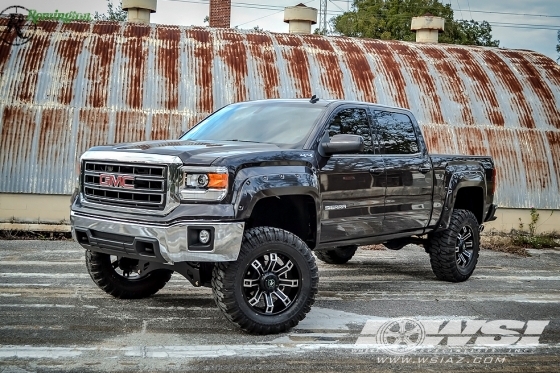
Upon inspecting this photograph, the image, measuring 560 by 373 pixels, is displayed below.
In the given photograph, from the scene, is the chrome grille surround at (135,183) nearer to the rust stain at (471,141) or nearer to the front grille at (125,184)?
the front grille at (125,184)

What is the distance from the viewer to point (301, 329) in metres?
7.02

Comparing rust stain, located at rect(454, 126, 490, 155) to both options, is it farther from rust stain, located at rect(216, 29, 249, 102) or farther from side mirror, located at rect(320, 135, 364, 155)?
side mirror, located at rect(320, 135, 364, 155)

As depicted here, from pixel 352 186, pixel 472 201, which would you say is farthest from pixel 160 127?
pixel 352 186

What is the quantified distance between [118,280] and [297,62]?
11599mm

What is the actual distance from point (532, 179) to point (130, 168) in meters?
13.3

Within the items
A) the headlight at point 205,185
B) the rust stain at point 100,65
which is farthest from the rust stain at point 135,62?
the headlight at point 205,185

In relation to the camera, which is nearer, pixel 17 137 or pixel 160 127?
pixel 17 137

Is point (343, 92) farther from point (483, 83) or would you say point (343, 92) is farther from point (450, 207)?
point (450, 207)

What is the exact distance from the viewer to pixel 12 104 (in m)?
16.1

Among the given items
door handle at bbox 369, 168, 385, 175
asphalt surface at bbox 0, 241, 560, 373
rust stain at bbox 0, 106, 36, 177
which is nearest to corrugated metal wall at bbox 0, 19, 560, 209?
rust stain at bbox 0, 106, 36, 177

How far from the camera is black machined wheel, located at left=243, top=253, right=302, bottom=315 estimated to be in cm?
671

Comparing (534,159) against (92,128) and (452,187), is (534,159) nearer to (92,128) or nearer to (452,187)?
(452,187)

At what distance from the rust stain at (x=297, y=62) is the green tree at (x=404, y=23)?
33.2 meters

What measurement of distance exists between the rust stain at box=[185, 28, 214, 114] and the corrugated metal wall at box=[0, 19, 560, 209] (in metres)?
0.03
